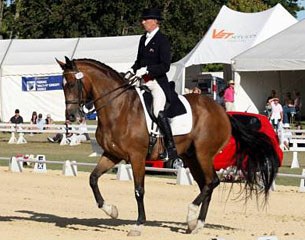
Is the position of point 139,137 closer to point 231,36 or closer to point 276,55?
point 276,55

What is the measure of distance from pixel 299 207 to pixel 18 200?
485 cm

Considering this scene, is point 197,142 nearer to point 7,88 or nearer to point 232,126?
point 232,126

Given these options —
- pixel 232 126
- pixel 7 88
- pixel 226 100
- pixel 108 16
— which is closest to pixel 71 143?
pixel 226 100

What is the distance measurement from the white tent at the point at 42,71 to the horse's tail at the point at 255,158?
103 ft

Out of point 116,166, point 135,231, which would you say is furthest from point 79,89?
point 116,166

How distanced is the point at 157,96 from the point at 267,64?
22089 millimetres

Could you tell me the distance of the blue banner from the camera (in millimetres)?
45219

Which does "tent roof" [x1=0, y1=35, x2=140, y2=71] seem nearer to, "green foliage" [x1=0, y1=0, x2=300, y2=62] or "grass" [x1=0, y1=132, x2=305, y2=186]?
"grass" [x1=0, y1=132, x2=305, y2=186]

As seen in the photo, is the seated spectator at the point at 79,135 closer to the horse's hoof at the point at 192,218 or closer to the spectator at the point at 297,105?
the spectator at the point at 297,105

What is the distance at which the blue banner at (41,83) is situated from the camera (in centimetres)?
4522

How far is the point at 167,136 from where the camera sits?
11867mm

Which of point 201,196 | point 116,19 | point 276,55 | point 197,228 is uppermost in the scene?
point 116,19

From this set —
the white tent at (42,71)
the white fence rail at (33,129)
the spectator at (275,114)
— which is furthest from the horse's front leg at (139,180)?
the white tent at (42,71)

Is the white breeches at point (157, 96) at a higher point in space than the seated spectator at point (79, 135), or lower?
higher
